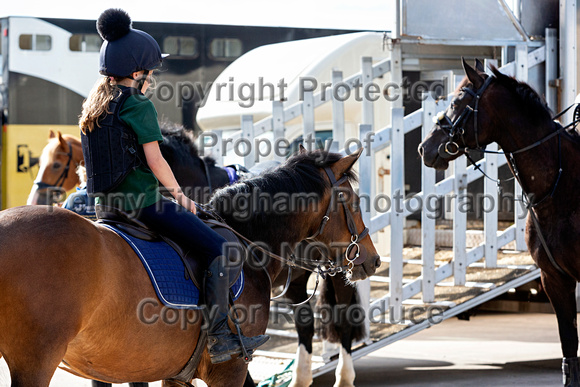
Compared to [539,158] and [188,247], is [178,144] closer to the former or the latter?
[188,247]

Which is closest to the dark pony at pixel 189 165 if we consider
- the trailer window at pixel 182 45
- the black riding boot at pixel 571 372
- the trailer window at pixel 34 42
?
the black riding boot at pixel 571 372

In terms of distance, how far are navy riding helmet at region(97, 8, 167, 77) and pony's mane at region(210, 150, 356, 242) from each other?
79 centimetres

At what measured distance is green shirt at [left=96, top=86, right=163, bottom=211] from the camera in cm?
304

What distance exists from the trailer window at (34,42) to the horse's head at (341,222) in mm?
8968

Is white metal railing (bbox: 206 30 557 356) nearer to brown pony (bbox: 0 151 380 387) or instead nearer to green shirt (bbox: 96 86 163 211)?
brown pony (bbox: 0 151 380 387)

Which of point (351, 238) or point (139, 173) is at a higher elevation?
point (139, 173)

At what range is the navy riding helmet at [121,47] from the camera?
10.1 ft

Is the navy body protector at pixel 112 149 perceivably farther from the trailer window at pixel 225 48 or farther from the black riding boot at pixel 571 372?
the trailer window at pixel 225 48

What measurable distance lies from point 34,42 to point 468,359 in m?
8.47

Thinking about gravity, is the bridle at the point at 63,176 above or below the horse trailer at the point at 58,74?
below

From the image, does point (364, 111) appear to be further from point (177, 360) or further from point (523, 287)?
point (177, 360)

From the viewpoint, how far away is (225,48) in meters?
11.5

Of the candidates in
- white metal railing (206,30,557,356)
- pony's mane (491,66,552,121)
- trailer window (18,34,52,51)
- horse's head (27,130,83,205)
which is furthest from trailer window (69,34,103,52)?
pony's mane (491,66,552,121)

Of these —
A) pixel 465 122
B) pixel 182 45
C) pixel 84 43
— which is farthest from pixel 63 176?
pixel 84 43
